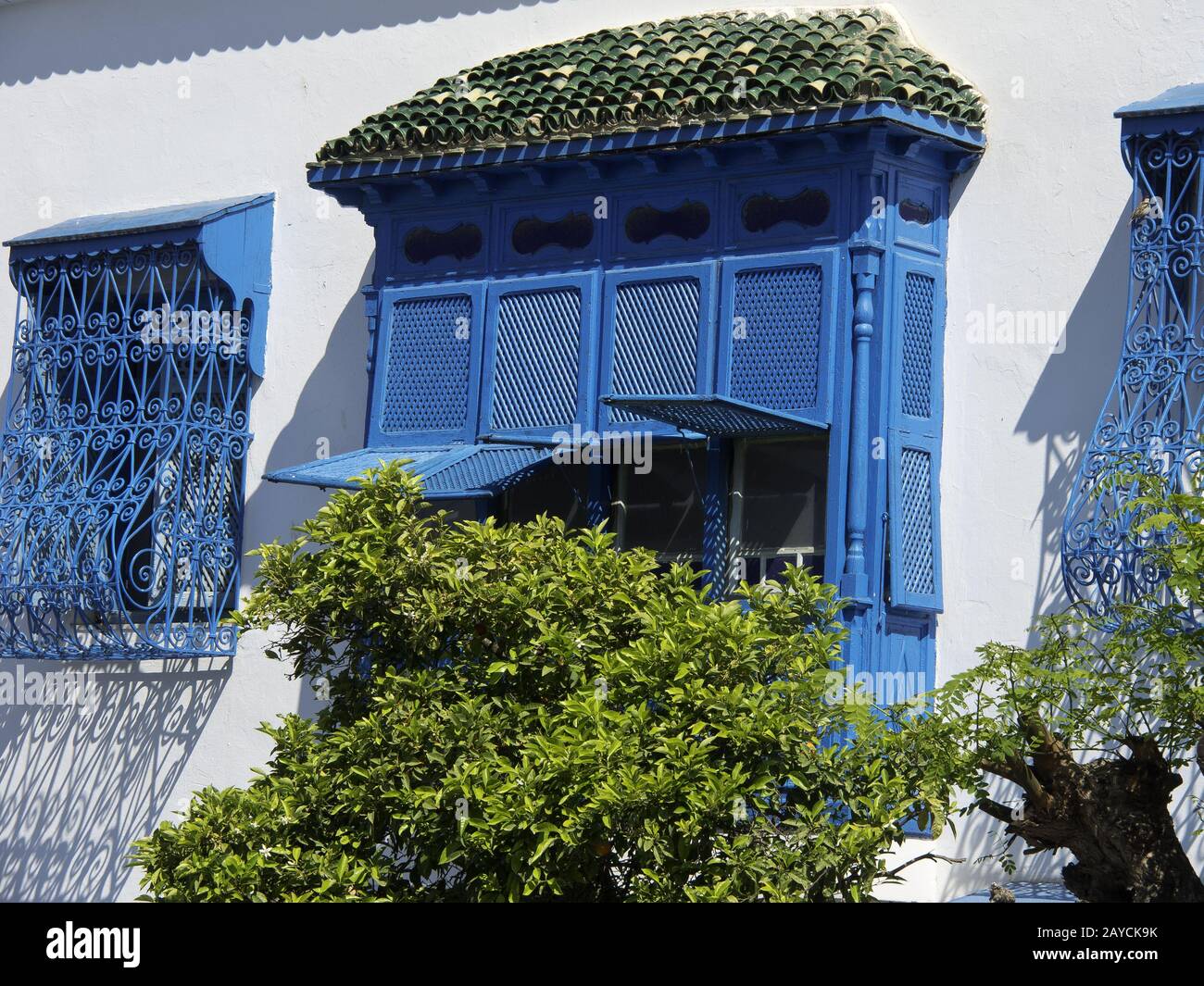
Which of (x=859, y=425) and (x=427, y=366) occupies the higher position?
(x=427, y=366)

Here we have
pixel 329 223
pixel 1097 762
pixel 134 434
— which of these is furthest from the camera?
pixel 329 223

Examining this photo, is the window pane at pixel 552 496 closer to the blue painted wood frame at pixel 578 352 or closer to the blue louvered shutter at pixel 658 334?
the blue painted wood frame at pixel 578 352

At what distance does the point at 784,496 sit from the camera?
10727 millimetres

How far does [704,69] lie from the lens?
11.0 meters

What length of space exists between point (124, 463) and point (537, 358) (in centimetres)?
361

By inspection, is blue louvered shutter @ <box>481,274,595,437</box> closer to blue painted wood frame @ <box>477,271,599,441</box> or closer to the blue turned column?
blue painted wood frame @ <box>477,271,599,441</box>

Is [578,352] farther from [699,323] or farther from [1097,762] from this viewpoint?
[1097,762]

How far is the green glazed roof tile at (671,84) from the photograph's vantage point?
10.4 meters

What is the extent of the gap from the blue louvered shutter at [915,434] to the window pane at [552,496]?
192 centimetres

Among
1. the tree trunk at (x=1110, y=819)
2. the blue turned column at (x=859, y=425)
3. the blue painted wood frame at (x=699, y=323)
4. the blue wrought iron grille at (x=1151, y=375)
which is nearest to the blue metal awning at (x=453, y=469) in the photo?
the blue painted wood frame at (x=699, y=323)

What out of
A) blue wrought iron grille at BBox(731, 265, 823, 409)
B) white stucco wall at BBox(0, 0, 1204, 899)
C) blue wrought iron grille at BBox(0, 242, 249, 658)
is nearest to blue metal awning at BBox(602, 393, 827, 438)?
blue wrought iron grille at BBox(731, 265, 823, 409)

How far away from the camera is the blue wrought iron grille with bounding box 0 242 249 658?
41.7 ft

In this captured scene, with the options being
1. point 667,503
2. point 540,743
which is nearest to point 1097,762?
point 540,743
